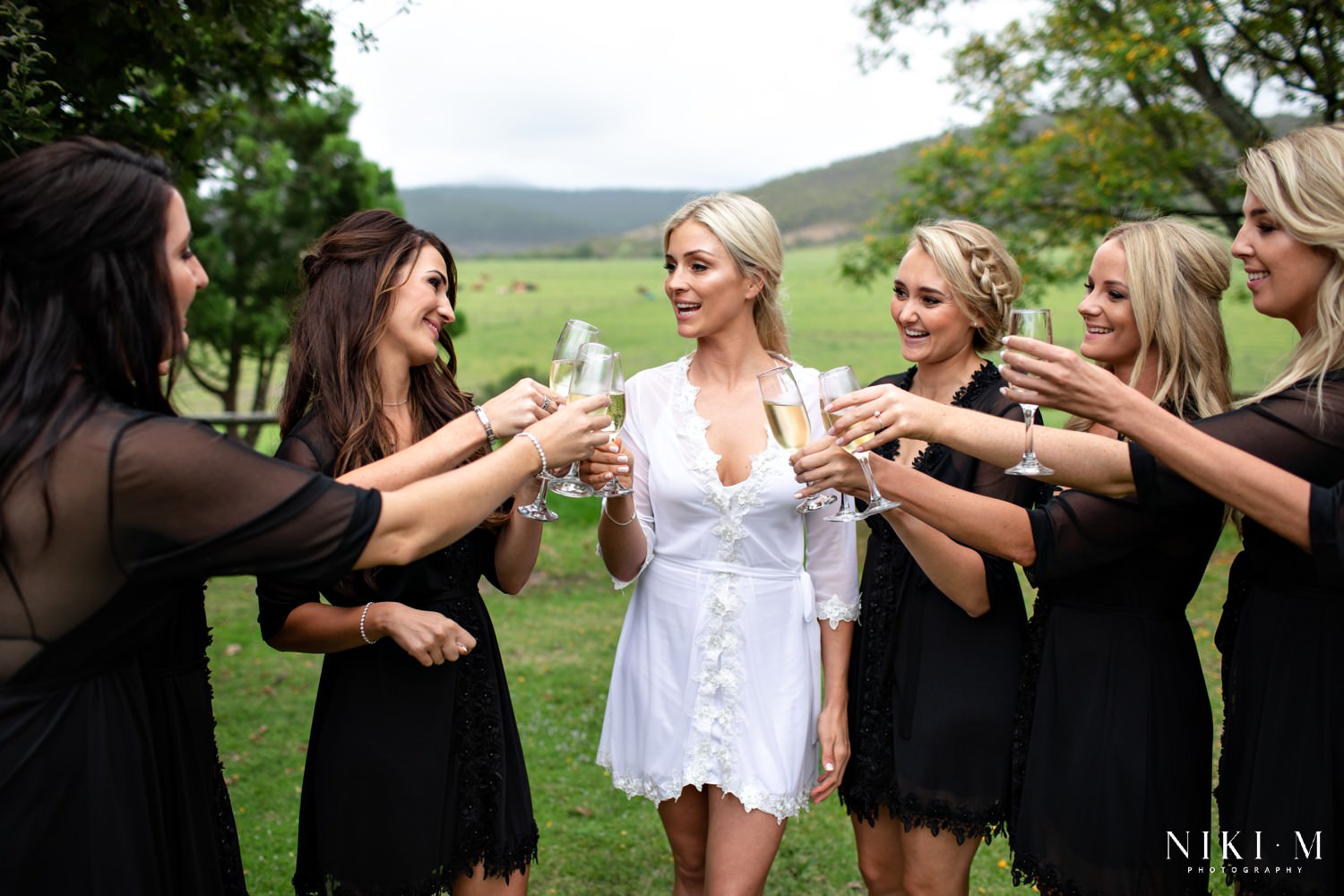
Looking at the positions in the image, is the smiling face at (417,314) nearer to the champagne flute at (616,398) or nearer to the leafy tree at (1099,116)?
the champagne flute at (616,398)

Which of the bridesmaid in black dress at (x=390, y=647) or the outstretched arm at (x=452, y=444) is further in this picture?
the bridesmaid in black dress at (x=390, y=647)

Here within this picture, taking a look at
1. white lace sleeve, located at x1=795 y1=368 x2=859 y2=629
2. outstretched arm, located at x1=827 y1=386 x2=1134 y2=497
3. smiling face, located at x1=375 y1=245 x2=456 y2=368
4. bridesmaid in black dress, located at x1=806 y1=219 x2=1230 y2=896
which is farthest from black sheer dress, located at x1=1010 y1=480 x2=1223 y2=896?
smiling face, located at x1=375 y1=245 x2=456 y2=368

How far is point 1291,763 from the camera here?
2.83 metres

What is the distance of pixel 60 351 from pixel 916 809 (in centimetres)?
277

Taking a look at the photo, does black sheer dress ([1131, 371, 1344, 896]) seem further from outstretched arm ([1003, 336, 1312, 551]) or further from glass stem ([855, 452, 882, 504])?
glass stem ([855, 452, 882, 504])

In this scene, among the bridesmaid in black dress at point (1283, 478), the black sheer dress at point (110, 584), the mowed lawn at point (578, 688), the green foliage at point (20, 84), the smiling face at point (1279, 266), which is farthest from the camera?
the mowed lawn at point (578, 688)

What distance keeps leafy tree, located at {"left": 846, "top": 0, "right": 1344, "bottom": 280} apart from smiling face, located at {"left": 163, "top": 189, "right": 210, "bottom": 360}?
974cm

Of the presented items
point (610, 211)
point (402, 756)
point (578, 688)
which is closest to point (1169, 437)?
point (402, 756)

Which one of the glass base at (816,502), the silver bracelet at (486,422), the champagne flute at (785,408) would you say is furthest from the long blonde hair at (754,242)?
the silver bracelet at (486,422)

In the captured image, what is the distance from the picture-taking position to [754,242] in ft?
13.3

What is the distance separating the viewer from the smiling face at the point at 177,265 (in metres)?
2.41

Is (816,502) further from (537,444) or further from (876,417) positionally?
(537,444)

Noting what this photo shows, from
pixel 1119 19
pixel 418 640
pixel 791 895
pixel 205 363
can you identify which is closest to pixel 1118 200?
pixel 1119 19

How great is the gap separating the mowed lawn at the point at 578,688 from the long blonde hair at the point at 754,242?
0.22 metres
